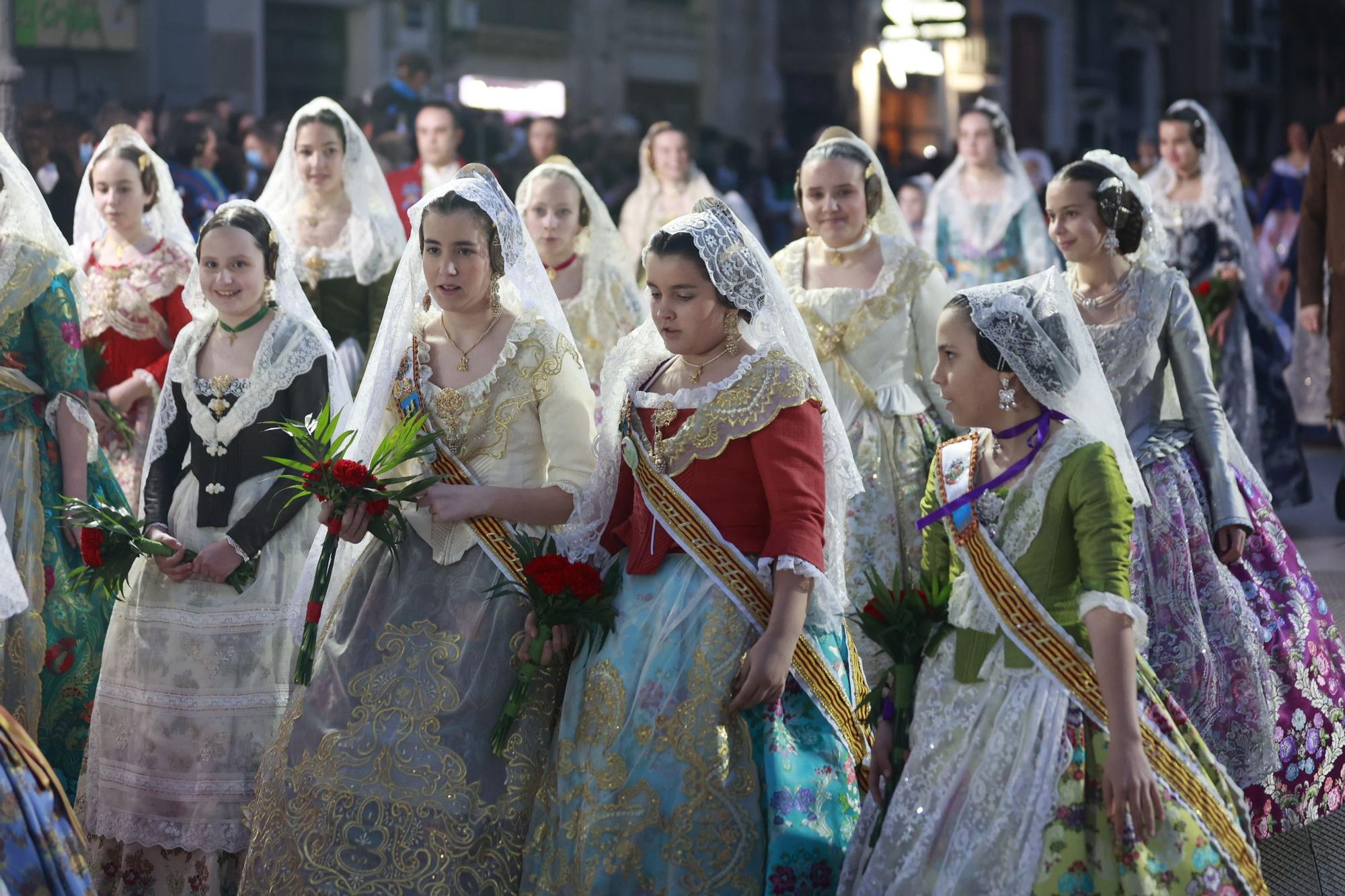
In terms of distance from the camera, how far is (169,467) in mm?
4207

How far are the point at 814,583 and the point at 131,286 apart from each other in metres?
3.20

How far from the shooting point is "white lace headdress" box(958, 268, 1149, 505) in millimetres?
3312

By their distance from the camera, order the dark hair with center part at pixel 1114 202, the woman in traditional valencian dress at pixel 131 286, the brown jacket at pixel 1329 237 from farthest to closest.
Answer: the brown jacket at pixel 1329 237 → the woman in traditional valencian dress at pixel 131 286 → the dark hair with center part at pixel 1114 202

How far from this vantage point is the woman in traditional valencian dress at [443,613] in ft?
11.5

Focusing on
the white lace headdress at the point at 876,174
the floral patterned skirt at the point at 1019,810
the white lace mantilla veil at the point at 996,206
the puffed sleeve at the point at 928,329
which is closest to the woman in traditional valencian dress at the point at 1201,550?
the puffed sleeve at the point at 928,329

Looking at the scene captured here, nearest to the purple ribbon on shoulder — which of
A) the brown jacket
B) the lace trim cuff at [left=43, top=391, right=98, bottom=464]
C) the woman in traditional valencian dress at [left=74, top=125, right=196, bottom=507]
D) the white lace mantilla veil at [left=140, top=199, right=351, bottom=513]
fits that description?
the white lace mantilla veil at [left=140, top=199, right=351, bottom=513]

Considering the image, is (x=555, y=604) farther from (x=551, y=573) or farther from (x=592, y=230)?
(x=592, y=230)

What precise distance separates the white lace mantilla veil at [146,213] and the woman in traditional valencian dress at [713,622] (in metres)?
2.90

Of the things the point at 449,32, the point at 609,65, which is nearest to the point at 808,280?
the point at 449,32

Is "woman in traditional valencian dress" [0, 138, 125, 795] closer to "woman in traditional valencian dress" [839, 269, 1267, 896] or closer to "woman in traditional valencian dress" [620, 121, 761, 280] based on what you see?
"woman in traditional valencian dress" [839, 269, 1267, 896]

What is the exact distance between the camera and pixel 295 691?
3756 mm

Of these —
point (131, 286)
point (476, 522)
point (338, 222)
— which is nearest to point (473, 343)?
point (476, 522)

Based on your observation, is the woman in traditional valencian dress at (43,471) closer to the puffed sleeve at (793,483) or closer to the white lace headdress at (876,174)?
the puffed sleeve at (793,483)

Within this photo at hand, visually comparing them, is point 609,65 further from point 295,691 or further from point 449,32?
point 295,691
